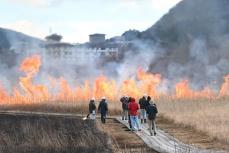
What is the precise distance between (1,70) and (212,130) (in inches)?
2234

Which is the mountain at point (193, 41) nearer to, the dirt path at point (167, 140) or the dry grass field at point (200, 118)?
the dry grass field at point (200, 118)

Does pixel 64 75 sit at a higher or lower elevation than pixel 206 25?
lower

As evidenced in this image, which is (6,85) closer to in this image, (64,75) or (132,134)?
(64,75)

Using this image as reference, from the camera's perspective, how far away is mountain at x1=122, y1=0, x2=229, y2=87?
87688mm

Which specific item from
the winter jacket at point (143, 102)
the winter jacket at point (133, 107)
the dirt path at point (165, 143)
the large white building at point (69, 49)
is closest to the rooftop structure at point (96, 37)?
the large white building at point (69, 49)

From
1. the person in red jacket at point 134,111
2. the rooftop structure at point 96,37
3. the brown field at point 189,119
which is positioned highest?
the rooftop structure at point 96,37

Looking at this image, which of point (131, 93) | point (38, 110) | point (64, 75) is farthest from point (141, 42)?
point (38, 110)

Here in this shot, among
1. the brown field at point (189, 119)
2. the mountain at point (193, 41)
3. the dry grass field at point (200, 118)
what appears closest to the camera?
the brown field at point (189, 119)

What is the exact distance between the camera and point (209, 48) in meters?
96.8

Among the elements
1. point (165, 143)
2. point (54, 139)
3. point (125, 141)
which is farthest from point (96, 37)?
point (165, 143)

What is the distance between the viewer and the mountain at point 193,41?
87.7m

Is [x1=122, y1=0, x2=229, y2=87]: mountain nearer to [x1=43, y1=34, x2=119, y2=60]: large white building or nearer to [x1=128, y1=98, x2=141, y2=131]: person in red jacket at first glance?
[x1=43, y1=34, x2=119, y2=60]: large white building

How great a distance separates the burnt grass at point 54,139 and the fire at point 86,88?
29.0 meters

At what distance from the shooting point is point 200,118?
36.4 metres
